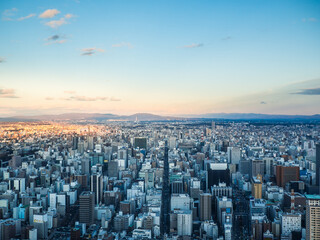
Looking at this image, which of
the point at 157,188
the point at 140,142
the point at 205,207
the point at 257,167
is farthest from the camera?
the point at 140,142

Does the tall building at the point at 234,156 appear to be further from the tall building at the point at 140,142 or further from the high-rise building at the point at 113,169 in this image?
the tall building at the point at 140,142

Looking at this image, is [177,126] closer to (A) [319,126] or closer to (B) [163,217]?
(A) [319,126]

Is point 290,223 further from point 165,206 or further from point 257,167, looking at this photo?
point 257,167

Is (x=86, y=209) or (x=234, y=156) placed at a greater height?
(x=234, y=156)

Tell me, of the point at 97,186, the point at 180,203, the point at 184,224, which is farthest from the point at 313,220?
the point at 97,186

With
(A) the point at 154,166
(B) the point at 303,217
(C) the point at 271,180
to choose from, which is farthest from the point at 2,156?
(B) the point at 303,217

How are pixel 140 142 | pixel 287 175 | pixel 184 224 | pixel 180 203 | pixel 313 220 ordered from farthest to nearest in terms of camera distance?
1. pixel 140 142
2. pixel 287 175
3. pixel 180 203
4. pixel 184 224
5. pixel 313 220

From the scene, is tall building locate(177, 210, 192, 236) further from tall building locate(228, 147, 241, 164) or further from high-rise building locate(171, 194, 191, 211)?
tall building locate(228, 147, 241, 164)
